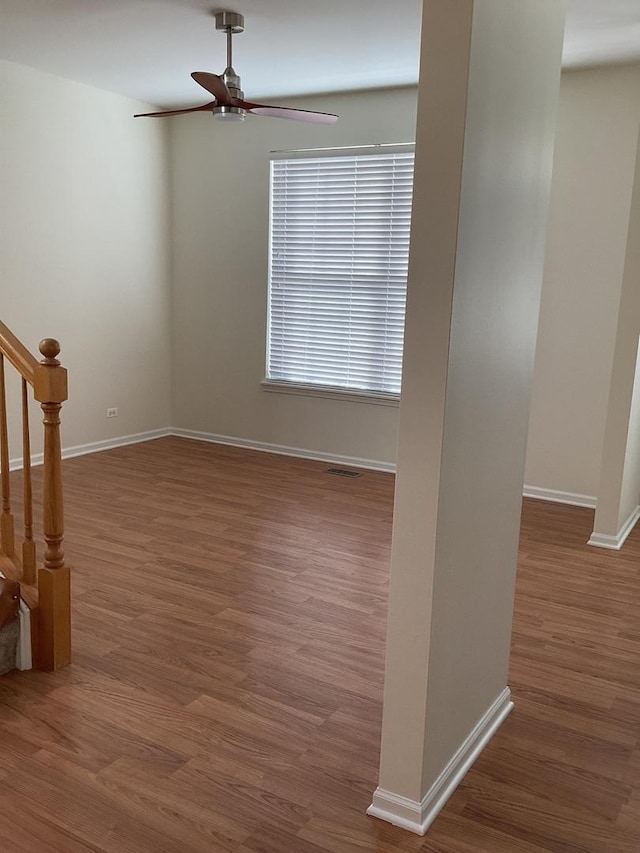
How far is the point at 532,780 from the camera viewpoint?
7.27 feet

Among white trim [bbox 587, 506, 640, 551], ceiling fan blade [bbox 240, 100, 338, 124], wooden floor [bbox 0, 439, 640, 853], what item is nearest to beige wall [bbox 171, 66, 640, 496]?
white trim [bbox 587, 506, 640, 551]

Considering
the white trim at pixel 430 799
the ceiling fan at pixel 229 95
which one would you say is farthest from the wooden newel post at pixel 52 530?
the ceiling fan at pixel 229 95

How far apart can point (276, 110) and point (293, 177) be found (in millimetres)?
1771

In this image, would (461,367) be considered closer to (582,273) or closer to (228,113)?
(228,113)

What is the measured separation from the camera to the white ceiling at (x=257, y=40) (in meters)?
3.76

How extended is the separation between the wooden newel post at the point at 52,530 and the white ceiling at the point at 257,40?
2212 millimetres

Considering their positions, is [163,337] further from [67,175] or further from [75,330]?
[67,175]

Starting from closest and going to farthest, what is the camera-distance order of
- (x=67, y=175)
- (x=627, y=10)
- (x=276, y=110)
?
(x=627, y=10)
(x=276, y=110)
(x=67, y=175)

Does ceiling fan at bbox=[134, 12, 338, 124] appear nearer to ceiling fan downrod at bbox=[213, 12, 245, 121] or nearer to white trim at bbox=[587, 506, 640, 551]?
ceiling fan downrod at bbox=[213, 12, 245, 121]

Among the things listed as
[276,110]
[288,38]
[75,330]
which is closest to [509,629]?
[276,110]

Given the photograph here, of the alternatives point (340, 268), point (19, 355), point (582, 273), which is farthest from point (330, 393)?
point (19, 355)

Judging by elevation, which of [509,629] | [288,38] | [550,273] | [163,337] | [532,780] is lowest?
[532,780]

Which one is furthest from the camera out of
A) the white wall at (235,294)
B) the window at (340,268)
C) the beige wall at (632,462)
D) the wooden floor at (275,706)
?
the white wall at (235,294)

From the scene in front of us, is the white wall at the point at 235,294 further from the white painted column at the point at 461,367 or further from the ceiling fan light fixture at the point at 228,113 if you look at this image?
the white painted column at the point at 461,367
